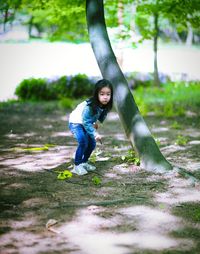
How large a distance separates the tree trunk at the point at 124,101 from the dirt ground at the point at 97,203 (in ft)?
0.72

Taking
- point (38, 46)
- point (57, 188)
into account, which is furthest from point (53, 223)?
point (38, 46)

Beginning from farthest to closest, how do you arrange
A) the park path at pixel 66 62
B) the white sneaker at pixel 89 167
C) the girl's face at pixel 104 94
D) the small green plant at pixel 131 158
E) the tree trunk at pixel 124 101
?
the park path at pixel 66 62, the small green plant at pixel 131 158, the white sneaker at pixel 89 167, the tree trunk at pixel 124 101, the girl's face at pixel 104 94

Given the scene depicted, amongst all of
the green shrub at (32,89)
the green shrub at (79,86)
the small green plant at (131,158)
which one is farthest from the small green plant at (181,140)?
the green shrub at (32,89)

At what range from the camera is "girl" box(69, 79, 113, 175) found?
4252 mm

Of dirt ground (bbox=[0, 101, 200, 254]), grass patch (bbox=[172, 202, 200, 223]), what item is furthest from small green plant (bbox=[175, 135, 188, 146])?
grass patch (bbox=[172, 202, 200, 223])

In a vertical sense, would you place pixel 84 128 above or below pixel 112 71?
below

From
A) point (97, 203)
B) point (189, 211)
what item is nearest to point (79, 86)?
point (97, 203)

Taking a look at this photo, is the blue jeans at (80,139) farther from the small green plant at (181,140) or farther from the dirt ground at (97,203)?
the small green plant at (181,140)

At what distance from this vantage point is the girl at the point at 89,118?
4252 mm

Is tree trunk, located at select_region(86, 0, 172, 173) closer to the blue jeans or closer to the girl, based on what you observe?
the girl

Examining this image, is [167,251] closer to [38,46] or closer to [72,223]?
[72,223]

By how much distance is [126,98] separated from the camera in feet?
15.6

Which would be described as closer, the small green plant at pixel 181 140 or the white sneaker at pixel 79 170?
the white sneaker at pixel 79 170

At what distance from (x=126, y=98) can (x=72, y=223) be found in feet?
6.99
